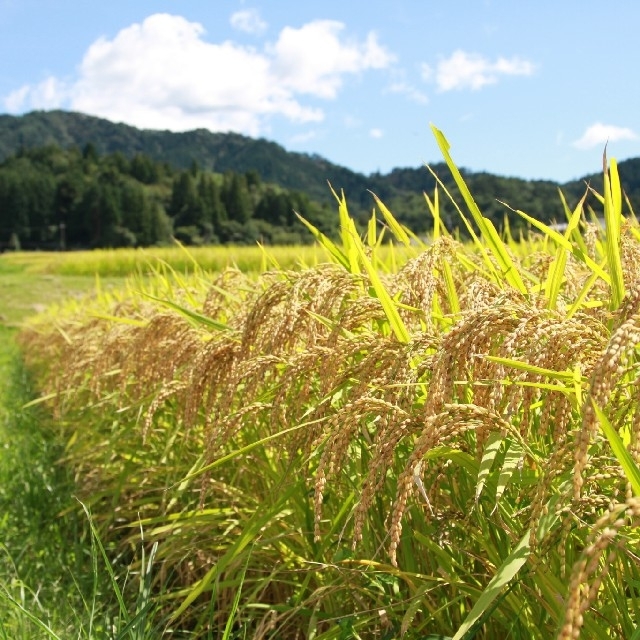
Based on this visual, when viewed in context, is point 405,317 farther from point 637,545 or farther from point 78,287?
point 78,287

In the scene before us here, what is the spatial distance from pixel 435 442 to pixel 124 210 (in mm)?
70310

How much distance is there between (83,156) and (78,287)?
2815 inches

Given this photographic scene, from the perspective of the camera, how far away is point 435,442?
0.94 m

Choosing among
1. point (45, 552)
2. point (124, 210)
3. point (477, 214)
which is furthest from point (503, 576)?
point (124, 210)

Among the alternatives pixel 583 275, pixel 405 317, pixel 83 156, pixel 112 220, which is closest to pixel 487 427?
pixel 405 317

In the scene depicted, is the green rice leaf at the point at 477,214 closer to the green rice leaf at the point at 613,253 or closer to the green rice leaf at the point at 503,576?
the green rice leaf at the point at 613,253

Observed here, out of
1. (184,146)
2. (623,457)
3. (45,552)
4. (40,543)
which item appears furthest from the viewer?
(184,146)

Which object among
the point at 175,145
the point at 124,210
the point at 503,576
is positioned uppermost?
the point at 175,145

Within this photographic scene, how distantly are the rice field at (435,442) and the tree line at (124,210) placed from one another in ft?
200

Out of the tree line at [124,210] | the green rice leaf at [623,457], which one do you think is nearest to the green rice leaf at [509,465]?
the green rice leaf at [623,457]

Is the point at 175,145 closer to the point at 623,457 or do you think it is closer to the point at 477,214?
the point at 477,214

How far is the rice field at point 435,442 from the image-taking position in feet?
3.23

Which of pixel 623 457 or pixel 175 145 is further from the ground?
pixel 175 145

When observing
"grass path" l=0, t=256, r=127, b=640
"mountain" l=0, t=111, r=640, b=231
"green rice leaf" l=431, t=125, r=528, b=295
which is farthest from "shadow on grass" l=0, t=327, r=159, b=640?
"mountain" l=0, t=111, r=640, b=231
